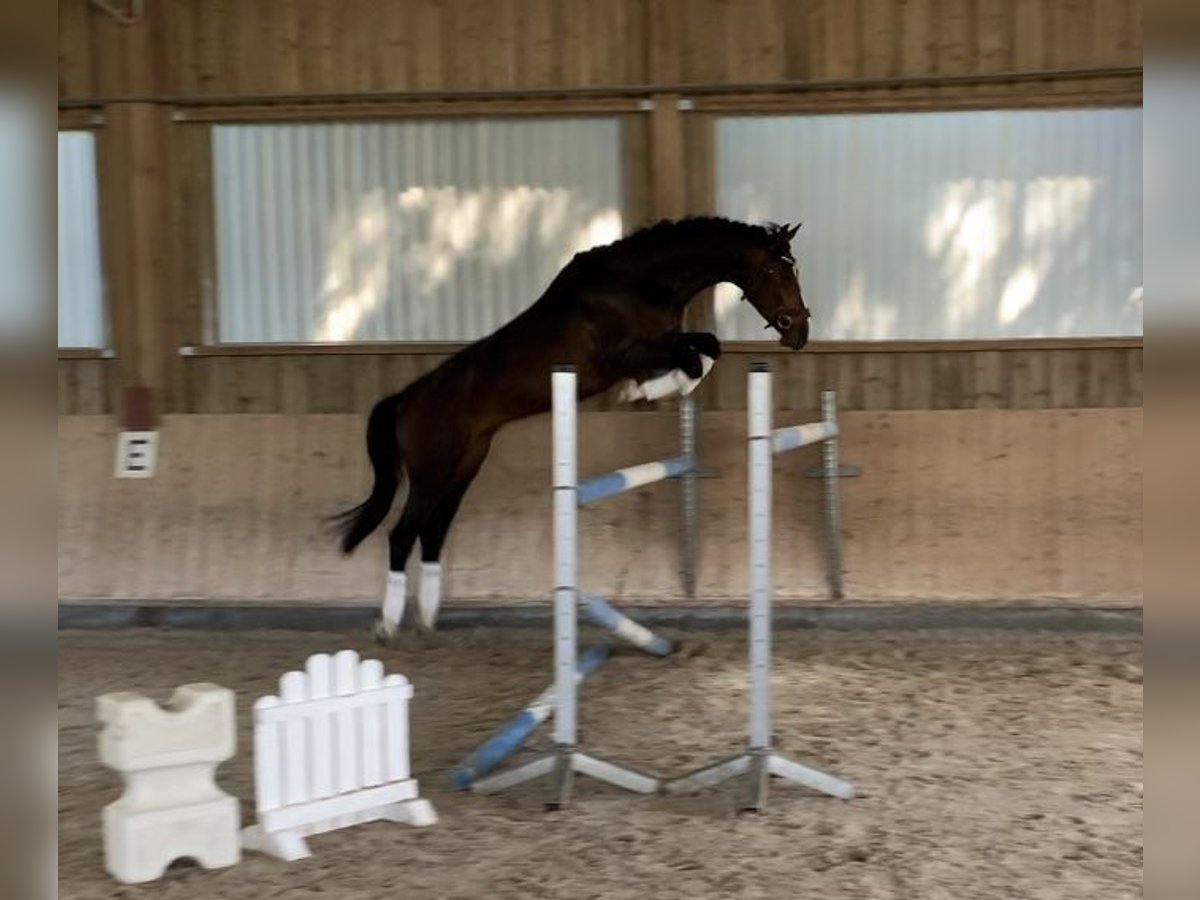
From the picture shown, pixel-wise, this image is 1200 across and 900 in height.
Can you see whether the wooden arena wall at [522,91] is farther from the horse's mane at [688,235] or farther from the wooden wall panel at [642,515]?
the horse's mane at [688,235]

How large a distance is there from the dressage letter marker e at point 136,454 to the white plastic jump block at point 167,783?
296cm

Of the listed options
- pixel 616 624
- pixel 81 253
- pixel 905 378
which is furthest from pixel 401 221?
pixel 616 624

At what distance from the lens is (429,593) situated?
481 cm

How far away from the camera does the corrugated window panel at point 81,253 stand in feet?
18.7

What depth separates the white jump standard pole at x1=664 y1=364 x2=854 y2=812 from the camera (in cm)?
292

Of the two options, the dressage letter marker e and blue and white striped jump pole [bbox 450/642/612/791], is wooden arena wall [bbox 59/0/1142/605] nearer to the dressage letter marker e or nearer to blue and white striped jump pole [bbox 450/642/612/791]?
the dressage letter marker e

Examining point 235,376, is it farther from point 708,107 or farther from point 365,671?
point 365,671

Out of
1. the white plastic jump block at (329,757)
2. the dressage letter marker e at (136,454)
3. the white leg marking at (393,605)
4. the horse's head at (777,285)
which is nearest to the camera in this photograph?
the white plastic jump block at (329,757)

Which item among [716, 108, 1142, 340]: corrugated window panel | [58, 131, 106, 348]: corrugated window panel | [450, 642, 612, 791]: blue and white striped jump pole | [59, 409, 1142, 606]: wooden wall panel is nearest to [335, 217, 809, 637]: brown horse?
[59, 409, 1142, 606]: wooden wall panel

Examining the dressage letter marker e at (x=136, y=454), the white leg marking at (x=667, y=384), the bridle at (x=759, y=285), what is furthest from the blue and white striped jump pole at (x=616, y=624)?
the dressage letter marker e at (x=136, y=454)

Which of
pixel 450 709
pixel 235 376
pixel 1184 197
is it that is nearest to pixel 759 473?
pixel 450 709

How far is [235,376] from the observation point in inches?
227

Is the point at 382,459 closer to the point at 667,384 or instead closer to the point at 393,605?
the point at 393,605

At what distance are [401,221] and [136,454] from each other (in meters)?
1.82
